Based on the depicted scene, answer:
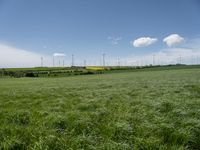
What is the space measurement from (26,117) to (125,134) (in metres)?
4.95

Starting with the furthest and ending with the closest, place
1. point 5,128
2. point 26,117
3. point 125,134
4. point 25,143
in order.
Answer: point 26,117, point 5,128, point 125,134, point 25,143

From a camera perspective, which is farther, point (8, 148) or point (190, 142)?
point (190, 142)

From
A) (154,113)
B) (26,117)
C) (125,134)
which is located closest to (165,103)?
(154,113)

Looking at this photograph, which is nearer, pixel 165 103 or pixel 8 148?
pixel 8 148

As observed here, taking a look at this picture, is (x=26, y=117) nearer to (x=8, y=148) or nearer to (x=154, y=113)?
(x=8, y=148)

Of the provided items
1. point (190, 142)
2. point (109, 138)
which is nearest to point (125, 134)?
point (109, 138)

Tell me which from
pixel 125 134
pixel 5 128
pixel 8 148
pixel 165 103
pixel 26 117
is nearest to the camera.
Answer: pixel 8 148

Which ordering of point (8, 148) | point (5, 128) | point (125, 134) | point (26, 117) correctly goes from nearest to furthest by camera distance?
point (8, 148) < point (125, 134) < point (5, 128) < point (26, 117)

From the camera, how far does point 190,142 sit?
7.23m

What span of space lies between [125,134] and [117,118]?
2.18m

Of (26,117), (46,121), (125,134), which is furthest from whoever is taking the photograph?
(26,117)

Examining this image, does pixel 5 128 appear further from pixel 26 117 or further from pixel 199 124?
pixel 199 124

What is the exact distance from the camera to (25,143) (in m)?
7.08

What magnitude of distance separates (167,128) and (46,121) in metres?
4.63
